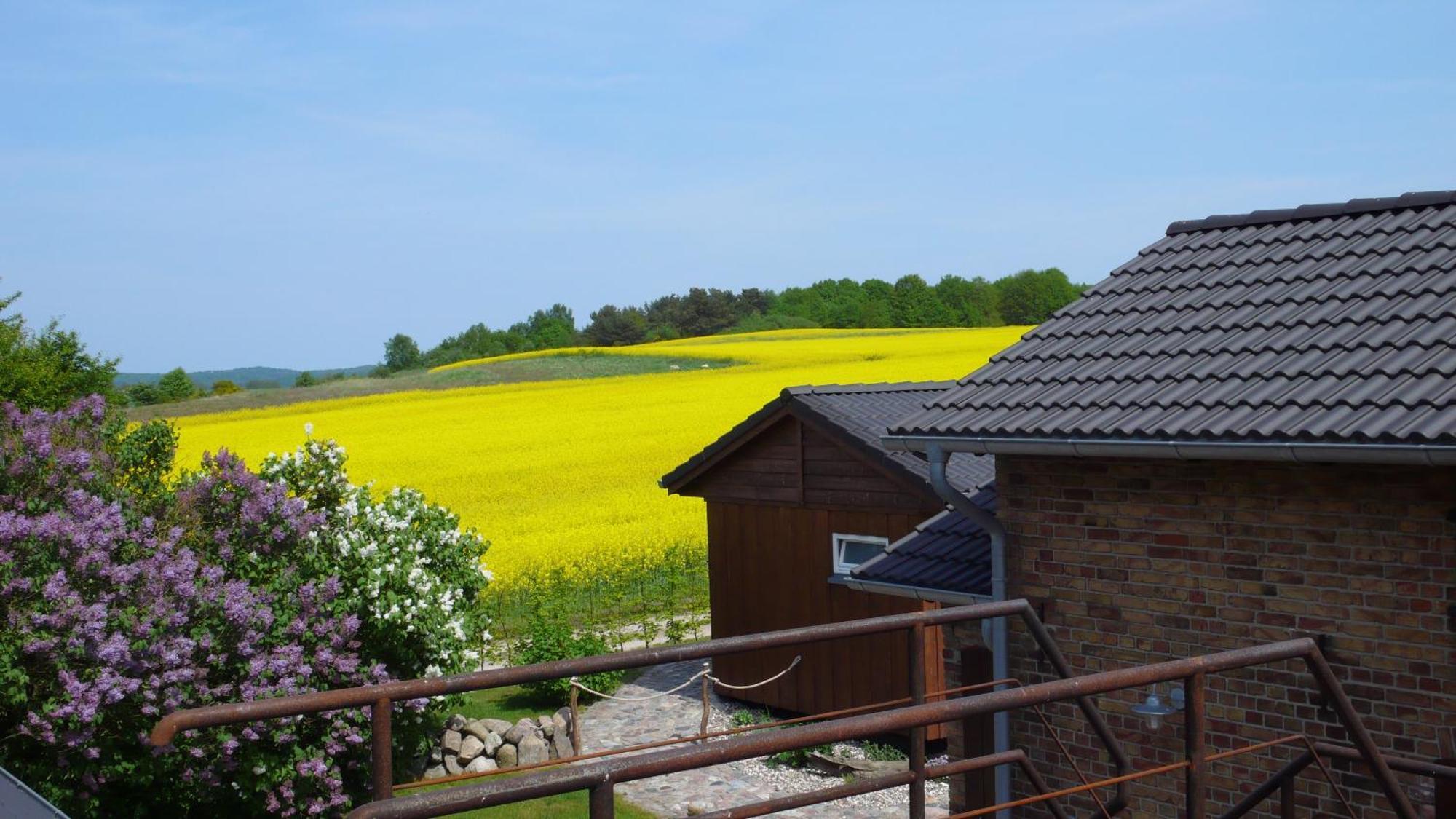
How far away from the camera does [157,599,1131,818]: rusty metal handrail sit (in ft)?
10.4

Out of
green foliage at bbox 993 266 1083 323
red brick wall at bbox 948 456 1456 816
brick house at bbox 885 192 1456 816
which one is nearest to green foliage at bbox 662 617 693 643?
brick house at bbox 885 192 1456 816

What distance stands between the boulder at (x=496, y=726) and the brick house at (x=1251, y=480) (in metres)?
7.33

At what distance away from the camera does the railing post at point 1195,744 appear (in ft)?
11.9

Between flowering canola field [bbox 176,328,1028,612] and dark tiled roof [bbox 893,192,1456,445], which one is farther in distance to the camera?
flowering canola field [bbox 176,328,1028,612]

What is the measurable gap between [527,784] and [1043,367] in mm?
5394

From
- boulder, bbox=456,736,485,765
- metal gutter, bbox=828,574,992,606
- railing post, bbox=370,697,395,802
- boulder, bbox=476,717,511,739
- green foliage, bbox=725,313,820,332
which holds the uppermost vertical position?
green foliage, bbox=725,313,820,332

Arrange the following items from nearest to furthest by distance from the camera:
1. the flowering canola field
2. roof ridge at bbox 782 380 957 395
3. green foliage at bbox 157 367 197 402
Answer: roof ridge at bbox 782 380 957 395 → the flowering canola field → green foliage at bbox 157 367 197 402

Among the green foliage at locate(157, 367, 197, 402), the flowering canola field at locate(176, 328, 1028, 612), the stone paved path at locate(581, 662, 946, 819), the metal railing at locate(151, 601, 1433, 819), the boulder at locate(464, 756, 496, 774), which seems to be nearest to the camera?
the metal railing at locate(151, 601, 1433, 819)

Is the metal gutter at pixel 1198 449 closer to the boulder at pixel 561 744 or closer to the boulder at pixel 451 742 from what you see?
the boulder at pixel 561 744

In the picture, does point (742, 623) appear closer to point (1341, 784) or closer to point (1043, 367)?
point (1043, 367)

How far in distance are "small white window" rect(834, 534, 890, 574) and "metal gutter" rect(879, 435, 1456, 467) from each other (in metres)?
7.40

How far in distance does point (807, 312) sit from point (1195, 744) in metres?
81.9

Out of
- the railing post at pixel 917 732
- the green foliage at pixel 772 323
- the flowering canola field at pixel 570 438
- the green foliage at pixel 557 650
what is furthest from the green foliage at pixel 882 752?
the green foliage at pixel 772 323

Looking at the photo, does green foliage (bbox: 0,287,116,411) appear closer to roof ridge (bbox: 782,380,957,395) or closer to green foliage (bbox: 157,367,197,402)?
roof ridge (bbox: 782,380,957,395)
